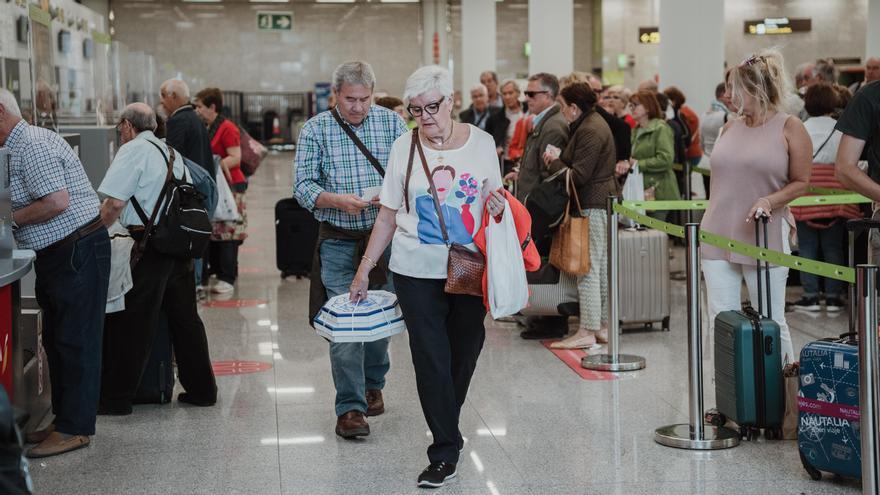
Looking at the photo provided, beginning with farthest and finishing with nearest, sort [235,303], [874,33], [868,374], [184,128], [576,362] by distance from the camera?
[874,33], [235,303], [184,128], [576,362], [868,374]

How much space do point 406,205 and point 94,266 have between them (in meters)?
1.47

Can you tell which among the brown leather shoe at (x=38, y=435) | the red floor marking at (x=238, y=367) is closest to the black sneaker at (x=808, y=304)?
the red floor marking at (x=238, y=367)

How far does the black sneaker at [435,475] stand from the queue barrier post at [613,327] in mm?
2088

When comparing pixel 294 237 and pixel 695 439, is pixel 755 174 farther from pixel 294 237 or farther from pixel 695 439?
pixel 294 237

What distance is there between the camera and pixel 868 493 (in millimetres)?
3748

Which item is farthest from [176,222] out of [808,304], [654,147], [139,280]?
[654,147]

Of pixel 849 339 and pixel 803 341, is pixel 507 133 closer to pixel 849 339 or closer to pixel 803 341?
pixel 803 341

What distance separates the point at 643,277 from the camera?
297 inches

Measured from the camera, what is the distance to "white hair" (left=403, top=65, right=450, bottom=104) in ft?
13.5

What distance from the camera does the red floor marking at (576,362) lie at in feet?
20.5

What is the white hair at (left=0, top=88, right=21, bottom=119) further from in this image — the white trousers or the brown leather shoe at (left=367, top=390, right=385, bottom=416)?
the white trousers

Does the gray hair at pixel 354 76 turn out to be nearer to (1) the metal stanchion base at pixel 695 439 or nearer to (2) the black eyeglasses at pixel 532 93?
(1) the metal stanchion base at pixel 695 439

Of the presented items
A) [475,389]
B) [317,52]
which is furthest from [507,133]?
[317,52]

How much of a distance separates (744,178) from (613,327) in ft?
5.46
